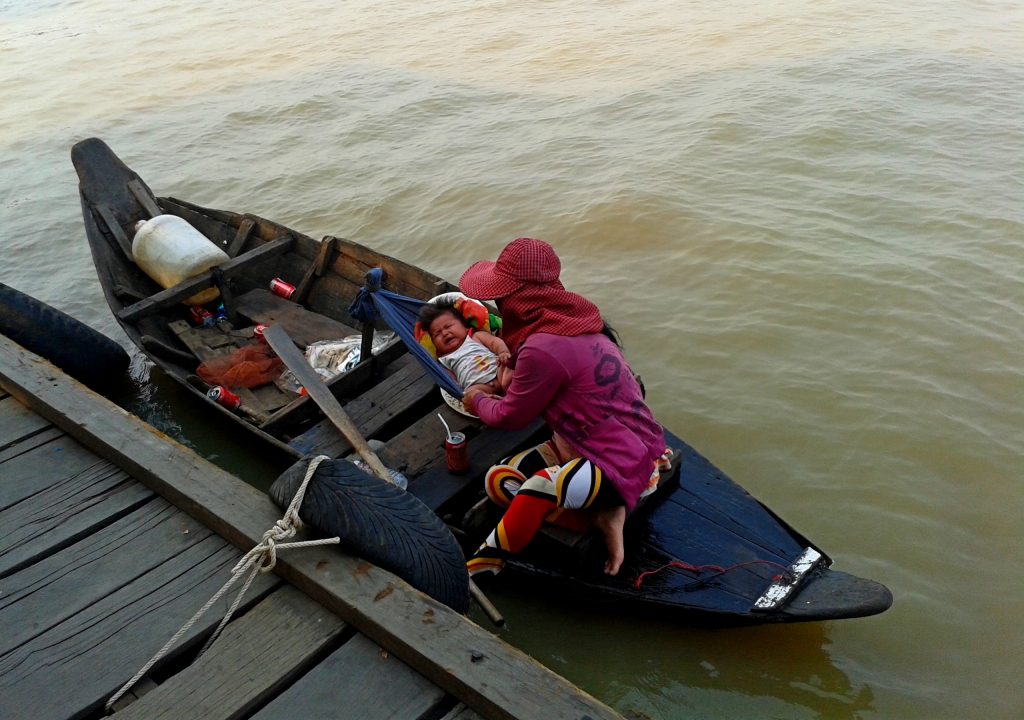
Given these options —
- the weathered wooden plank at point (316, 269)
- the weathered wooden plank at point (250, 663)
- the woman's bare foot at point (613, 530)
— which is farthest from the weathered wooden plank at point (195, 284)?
the woman's bare foot at point (613, 530)

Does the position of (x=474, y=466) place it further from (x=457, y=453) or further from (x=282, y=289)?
(x=282, y=289)

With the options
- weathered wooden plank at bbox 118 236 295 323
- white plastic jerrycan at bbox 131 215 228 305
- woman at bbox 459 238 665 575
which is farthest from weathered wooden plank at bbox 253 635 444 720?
white plastic jerrycan at bbox 131 215 228 305

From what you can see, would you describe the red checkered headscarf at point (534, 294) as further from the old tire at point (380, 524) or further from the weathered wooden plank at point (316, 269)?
the weathered wooden plank at point (316, 269)

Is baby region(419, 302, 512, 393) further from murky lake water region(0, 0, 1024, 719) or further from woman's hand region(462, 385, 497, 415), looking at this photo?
murky lake water region(0, 0, 1024, 719)

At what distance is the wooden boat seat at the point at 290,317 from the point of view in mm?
6742

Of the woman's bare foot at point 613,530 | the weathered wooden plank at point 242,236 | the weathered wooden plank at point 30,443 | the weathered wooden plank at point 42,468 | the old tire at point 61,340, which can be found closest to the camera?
the weathered wooden plank at point 42,468

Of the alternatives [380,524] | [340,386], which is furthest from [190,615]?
[340,386]

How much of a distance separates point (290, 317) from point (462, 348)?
8.00 ft

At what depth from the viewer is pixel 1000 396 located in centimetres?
594

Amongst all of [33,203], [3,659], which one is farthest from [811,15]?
[3,659]

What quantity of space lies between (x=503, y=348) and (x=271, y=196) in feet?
22.8

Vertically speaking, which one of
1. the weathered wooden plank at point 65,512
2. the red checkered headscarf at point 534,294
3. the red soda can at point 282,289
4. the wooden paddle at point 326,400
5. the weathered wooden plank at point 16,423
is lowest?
the red soda can at point 282,289

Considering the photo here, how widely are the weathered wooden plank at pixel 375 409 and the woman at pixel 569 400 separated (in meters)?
1.40

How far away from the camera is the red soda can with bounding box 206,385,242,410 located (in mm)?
5784
